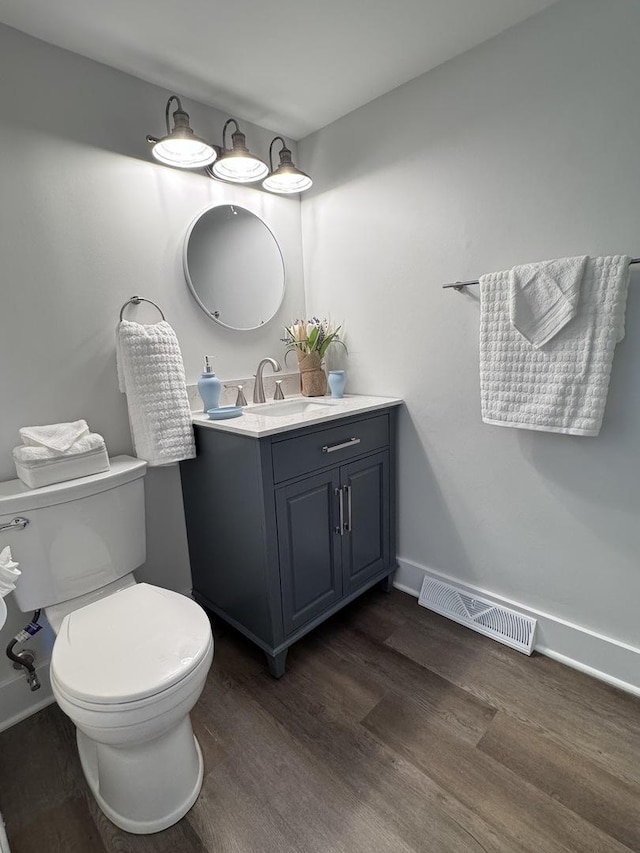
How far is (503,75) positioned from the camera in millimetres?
1427

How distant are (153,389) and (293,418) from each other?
0.52 metres

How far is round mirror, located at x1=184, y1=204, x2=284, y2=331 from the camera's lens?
5.87 feet

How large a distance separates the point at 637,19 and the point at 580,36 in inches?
5.6

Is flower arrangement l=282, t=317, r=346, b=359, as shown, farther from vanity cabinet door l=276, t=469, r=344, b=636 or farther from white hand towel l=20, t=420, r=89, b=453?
white hand towel l=20, t=420, r=89, b=453

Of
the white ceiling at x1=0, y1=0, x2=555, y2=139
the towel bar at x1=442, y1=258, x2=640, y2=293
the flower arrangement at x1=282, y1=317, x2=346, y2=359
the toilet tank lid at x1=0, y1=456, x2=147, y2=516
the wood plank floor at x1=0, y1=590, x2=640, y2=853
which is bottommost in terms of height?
the wood plank floor at x1=0, y1=590, x2=640, y2=853

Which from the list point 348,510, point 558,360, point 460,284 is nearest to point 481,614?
point 348,510

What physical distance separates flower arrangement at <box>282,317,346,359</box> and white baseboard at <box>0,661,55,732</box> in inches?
63.3

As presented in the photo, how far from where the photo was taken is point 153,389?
4.97 feet

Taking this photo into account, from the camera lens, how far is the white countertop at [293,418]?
1.38 m

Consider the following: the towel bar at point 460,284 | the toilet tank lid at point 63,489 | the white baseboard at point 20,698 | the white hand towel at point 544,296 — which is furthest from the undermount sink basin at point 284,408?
the white baseboard at point 20,698

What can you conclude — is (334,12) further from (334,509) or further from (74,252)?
(334,509)

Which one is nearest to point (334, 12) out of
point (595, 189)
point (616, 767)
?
point (595, 189)

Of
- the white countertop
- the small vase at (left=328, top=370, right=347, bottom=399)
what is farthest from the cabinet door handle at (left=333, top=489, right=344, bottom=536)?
the small vase at (left=328, top=370, right=347, bottom=399)

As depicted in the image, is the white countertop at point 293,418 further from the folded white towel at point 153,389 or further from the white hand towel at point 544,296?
the white hand towel at point 544,296
